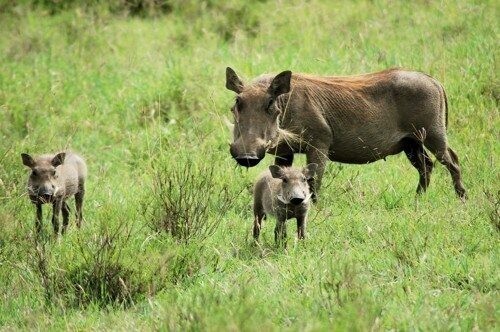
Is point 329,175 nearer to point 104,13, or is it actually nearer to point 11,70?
A: point 11,70

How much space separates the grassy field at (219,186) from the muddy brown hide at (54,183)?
146 mm

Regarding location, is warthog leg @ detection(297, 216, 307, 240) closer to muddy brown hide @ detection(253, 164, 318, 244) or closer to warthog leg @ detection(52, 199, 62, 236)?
muddy brown hide @ detection(253, 164, 318, 244)

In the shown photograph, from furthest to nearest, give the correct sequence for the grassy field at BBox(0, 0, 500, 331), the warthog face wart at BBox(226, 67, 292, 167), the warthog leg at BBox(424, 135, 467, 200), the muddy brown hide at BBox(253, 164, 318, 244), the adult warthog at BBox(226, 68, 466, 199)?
the warthog leg at BBox(424, 135, 467, 200), the adult warthog at BBox(226, 68, 466, 199), the warthog face wart at BBox(226, 67, 292, 167), the muddy brown hide at BBox(253, 164, 318, 244), the grassy field at BBox(0, 0, 500, 331)

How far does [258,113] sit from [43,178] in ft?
5.19

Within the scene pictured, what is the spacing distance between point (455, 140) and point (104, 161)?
3071 millimetres

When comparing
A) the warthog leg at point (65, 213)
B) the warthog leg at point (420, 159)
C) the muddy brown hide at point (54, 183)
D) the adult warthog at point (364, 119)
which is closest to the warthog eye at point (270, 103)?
the adult warthog at point (364, 119)

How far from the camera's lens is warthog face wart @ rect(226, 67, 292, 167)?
6.19m

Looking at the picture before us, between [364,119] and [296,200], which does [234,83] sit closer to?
[364,119]

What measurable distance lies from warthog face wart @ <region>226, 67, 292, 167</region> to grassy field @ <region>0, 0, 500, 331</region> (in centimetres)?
35

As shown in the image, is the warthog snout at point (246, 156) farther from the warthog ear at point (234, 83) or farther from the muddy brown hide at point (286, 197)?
the warthog ear at point (234, 83)

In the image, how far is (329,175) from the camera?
293 inches

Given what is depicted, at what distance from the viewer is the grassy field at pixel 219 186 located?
4.58m

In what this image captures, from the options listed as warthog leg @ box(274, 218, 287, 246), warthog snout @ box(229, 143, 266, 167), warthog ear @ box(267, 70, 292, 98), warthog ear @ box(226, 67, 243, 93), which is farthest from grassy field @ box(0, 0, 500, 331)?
warthog ear @ box(267, 70, 292, 98)

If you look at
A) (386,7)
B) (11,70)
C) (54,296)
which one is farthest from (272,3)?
(54,296)
